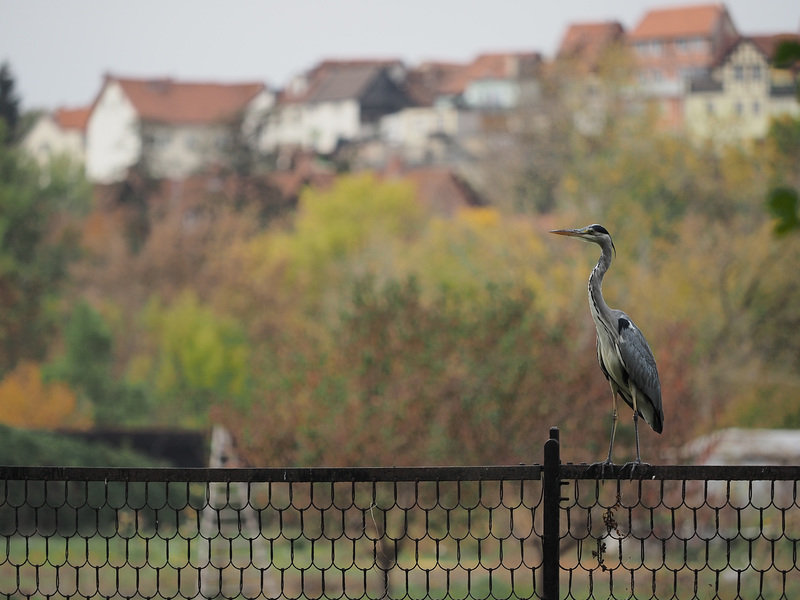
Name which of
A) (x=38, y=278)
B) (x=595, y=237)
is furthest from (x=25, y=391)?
(x=595, y=237)

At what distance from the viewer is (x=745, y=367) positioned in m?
33.4

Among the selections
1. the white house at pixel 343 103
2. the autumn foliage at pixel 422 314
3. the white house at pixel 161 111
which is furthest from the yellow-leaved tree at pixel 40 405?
the white house at pixel 343 103

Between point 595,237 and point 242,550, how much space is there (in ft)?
57.1

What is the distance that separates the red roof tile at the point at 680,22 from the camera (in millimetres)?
93812

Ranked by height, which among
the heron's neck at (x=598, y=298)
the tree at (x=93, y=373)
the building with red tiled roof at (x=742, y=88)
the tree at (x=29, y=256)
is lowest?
the heron's neck at (x=598, y=298)

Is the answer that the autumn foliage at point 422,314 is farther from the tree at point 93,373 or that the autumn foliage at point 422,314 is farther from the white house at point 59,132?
the white house at point 59,132

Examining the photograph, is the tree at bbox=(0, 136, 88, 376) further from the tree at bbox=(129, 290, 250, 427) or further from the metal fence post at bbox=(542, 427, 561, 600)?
the metal fence post at bbox=(542, 427, 561, 600)

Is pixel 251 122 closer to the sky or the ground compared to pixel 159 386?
closer to the sky

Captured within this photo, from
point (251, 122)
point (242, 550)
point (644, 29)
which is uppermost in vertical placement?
point (644, 29)

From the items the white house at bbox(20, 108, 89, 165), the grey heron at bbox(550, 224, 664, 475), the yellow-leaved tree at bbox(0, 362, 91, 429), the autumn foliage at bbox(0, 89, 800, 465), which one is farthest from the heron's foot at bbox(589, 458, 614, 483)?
the white house at bbox(20, 108, 89, 165)

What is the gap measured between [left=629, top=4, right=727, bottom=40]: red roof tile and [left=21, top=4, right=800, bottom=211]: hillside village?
113mm

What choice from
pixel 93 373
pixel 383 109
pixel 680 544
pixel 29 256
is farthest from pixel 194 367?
pixel 383 109

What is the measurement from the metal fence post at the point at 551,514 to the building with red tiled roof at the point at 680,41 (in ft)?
283

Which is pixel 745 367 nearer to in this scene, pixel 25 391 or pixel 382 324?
pixel 382 324
